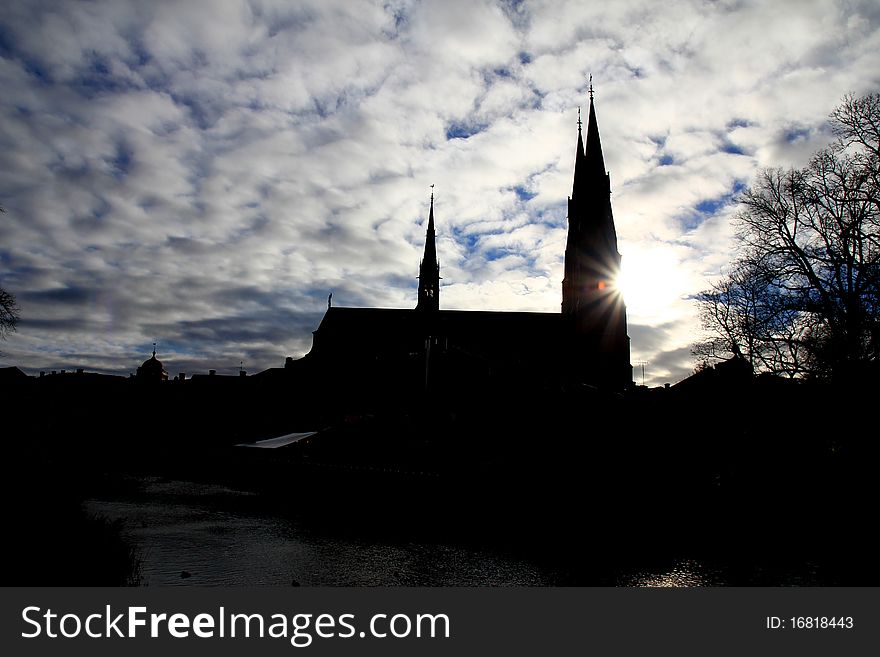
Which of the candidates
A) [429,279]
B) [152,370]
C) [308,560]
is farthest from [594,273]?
[152,370]

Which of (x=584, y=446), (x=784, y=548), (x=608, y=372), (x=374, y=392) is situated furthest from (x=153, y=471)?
(x=608, y=372)

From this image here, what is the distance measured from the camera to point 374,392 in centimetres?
4628

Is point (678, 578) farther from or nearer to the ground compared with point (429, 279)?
nearer to the ground

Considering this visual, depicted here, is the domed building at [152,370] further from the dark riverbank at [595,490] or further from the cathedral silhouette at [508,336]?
the dark riverbank at [595,490]

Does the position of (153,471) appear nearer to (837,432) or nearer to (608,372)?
(837,432)

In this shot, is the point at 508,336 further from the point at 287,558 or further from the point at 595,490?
the point at 287,558

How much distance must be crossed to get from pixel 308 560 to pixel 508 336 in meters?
52.9

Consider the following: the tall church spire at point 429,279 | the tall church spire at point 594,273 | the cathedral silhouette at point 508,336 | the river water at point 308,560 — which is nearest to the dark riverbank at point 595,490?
the river water at point 308,560

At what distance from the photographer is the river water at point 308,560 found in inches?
359

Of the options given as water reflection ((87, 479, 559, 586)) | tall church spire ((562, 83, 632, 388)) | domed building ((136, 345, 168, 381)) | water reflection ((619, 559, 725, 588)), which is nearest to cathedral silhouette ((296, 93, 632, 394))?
tall church spire ((562, 83, 632, 388))

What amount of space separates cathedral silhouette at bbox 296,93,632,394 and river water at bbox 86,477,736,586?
1779 cm

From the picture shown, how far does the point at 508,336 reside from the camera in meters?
62.2

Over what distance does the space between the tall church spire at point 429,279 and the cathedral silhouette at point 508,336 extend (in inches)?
4.7

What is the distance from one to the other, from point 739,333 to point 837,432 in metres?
5.09
